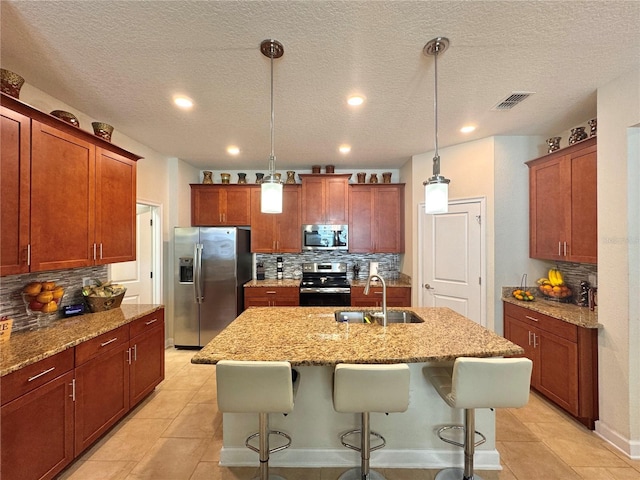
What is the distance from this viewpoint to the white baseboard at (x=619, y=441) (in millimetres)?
1998

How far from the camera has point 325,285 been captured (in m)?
4.41

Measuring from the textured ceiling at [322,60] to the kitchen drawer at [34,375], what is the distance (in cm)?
189

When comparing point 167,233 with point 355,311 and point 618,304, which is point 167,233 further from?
point 618,304

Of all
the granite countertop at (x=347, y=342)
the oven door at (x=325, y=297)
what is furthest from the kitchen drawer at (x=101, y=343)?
the oven door at (x=325, y=297)

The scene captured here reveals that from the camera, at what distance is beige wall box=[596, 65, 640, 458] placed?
6.66 ft

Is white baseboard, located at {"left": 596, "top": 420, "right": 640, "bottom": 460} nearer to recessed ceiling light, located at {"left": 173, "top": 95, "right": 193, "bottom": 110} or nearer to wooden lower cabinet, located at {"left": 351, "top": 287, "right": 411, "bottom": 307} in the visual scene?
wooden lower cabinet, located at {"left": 351, "top": 287, "right": 411, "bottom": 307}

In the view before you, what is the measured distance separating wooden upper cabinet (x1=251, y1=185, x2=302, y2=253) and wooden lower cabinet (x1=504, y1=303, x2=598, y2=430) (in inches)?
118

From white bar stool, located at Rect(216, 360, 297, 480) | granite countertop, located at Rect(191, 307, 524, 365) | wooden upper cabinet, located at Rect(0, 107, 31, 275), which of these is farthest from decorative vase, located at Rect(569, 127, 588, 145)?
wooden upper cabinet, located at Rect(0, 107, 31, 275)

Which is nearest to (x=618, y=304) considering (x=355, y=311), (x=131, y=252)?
(x=355, y=311)

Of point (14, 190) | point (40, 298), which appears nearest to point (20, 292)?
point (40, 298)

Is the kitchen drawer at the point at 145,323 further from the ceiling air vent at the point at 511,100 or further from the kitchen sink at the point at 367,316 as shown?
the ceiling air vent at the point at 511,100

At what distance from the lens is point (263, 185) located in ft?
6.18

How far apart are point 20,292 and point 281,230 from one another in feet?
9.62

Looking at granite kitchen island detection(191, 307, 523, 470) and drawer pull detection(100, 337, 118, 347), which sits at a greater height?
drawer pull detection(100, 337, 118, 347)
